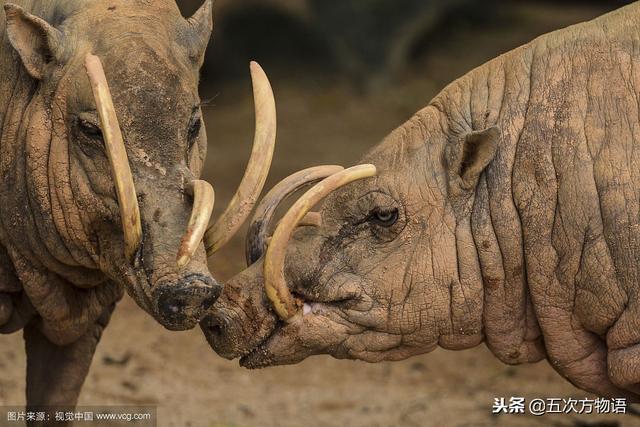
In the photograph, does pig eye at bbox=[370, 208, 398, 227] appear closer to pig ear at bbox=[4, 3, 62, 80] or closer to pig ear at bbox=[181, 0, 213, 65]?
pig ear at bbox=[181, 0, 213, 65]

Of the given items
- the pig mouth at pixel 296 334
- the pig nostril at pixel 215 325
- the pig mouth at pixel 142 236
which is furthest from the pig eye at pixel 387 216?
the pig nostril at pixel 215 325

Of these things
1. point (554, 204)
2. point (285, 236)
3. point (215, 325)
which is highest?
point (554, 204)

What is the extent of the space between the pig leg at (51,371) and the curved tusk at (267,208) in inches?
53.5

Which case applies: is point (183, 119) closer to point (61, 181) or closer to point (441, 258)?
point (61, 181)

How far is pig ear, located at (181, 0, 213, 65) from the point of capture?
627 centimetres

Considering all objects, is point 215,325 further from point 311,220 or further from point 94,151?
point 94,151

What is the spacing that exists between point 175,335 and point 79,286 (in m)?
3.46

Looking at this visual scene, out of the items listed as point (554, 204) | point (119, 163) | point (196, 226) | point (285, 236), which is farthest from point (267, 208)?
point (554, 204)

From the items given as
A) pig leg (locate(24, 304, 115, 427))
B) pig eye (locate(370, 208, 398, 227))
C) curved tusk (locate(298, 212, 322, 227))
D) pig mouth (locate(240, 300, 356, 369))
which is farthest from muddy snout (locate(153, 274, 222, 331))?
pig leg (locate(24, 304, 115, 427))

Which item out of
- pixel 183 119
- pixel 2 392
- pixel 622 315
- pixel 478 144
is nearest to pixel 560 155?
pixel 478 144

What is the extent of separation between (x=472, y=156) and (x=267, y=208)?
95 centimetres

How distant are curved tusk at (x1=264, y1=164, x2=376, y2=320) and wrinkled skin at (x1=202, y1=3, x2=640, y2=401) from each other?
0.11 m

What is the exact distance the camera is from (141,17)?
619 cm

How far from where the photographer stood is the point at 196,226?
5.44 metres
